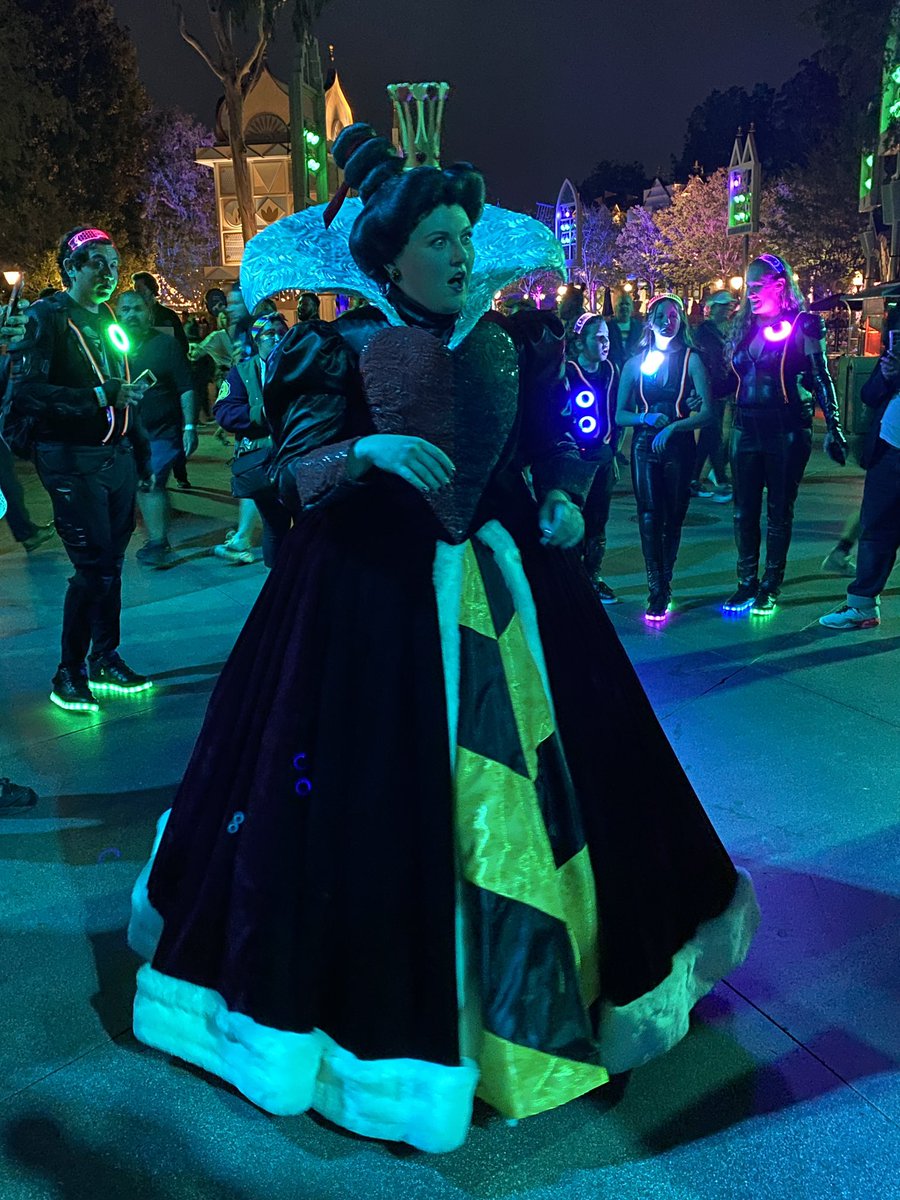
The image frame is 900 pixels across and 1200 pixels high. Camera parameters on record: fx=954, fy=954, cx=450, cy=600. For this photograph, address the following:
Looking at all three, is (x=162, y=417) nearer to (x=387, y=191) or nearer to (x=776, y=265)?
(x=776, y=265)

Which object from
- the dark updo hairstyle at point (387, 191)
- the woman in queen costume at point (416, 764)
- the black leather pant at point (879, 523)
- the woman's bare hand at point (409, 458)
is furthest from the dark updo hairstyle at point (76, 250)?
the black leather pant at point (879, 523)

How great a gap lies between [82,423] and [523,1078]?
359cm

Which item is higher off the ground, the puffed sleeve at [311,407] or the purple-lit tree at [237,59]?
the purple-lit tree at [237,59]

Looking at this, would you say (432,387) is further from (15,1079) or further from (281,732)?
(15,1079)

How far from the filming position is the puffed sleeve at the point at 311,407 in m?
2.03

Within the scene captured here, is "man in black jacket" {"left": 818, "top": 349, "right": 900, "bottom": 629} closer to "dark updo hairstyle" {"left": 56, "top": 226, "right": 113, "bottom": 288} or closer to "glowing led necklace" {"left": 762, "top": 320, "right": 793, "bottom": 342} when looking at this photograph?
"glowing led necklace" {"left": 762, "top": 320, "right": 793, "bottom": 342}

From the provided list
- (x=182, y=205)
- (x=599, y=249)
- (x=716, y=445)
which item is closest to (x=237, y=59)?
(x=716, y=445)

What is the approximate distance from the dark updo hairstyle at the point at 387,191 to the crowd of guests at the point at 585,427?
86.1 inches

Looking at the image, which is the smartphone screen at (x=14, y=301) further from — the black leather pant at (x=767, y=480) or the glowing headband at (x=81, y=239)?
the black leather pant at (x=767, y=480)

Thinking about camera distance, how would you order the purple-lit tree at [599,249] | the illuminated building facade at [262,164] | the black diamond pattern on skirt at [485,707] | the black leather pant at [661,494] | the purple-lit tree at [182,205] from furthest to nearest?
1. the purple-lit tree at [599,249]
2. the purple-lit tree at [182,205]
3. the illuminated building facade at [262,164]
4. the black leather pant at [661,494]
5. the black diamond pattern on skirt at [485,707]

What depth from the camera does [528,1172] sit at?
1.98 meters

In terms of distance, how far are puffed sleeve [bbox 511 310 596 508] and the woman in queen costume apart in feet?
0.04

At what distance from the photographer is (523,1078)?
198 cm

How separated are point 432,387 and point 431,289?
230mm
